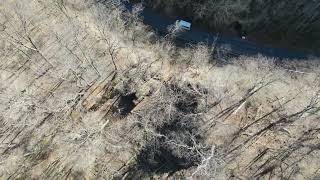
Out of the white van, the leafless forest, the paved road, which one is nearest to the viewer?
the leafless forest

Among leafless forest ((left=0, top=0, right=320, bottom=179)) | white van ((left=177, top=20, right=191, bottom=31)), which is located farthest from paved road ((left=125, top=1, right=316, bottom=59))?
leafless forest ((left=0, top=0, right=320, bottom=179))

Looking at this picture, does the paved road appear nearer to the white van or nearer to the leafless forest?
the white van

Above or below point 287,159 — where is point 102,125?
above

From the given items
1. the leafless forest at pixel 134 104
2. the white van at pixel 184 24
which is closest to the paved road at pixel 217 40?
the white van at pixel 184 24

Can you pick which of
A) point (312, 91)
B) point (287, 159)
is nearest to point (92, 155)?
point (287, 159)

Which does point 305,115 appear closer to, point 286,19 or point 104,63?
point 286,19

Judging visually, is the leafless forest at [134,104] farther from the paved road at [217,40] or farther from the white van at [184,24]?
the white van at [184,24]

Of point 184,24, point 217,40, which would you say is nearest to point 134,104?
point 184,24
